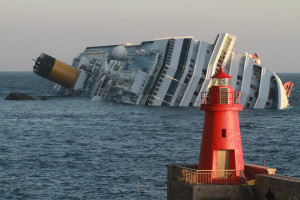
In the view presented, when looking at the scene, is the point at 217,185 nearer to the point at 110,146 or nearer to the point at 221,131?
the point at 221,131

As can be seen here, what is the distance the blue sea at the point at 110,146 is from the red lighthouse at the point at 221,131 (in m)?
10.2

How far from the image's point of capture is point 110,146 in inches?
2286

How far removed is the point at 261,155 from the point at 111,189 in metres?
18.6

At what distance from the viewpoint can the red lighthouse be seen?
24734 millimetres

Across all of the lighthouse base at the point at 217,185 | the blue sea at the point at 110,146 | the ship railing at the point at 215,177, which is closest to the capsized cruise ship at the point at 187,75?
the blue sea at the point at 110,146

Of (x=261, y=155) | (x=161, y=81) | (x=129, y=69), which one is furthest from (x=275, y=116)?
(x=261, y=155)

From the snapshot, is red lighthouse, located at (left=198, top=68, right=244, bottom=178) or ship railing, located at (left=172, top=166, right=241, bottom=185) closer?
red lighthouse, located at (left=198, top=68, right=244, bottom=178)

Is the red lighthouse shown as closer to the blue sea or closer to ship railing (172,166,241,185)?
ship railing (172,166,241,185)

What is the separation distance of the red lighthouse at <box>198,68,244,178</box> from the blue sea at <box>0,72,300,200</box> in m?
10.2

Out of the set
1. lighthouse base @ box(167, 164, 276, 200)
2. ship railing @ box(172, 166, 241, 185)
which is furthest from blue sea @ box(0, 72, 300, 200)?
ship railing @ box(172, 166, 241, 185)

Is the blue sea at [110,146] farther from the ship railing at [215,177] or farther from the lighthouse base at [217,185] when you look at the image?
the ship railing at [215,177]

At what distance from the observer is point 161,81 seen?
8588 cm

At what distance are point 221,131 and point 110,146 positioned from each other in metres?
34.0

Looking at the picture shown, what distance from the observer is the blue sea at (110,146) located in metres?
39.0
